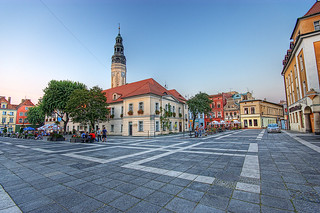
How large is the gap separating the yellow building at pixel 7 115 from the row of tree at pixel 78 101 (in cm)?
4210

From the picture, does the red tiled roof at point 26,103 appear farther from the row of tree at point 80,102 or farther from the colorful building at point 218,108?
the colorful building at point 218,108

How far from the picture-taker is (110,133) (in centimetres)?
3409

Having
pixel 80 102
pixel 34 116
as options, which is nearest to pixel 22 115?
pixel 34 116

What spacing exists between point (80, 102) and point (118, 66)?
119ft

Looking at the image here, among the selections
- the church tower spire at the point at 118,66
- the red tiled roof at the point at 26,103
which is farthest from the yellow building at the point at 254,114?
the red tiled roof at the point at 26,103

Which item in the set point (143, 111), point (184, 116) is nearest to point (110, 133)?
point (143, 111)

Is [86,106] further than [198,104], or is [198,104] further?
[198,104]

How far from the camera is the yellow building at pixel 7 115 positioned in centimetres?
5740

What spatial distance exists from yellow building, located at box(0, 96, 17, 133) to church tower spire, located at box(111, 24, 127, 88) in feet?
140

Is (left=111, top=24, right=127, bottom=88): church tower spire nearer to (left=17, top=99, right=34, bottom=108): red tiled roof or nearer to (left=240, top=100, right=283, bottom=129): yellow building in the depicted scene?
(left=17, top=99, right=34, bottom=108): red tiled roof

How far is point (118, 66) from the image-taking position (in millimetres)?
58469

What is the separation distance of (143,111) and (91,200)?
24.7 m

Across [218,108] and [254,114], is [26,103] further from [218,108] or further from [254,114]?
[254,114]

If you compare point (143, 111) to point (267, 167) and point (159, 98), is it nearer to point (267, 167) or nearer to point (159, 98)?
point (159, 98)
